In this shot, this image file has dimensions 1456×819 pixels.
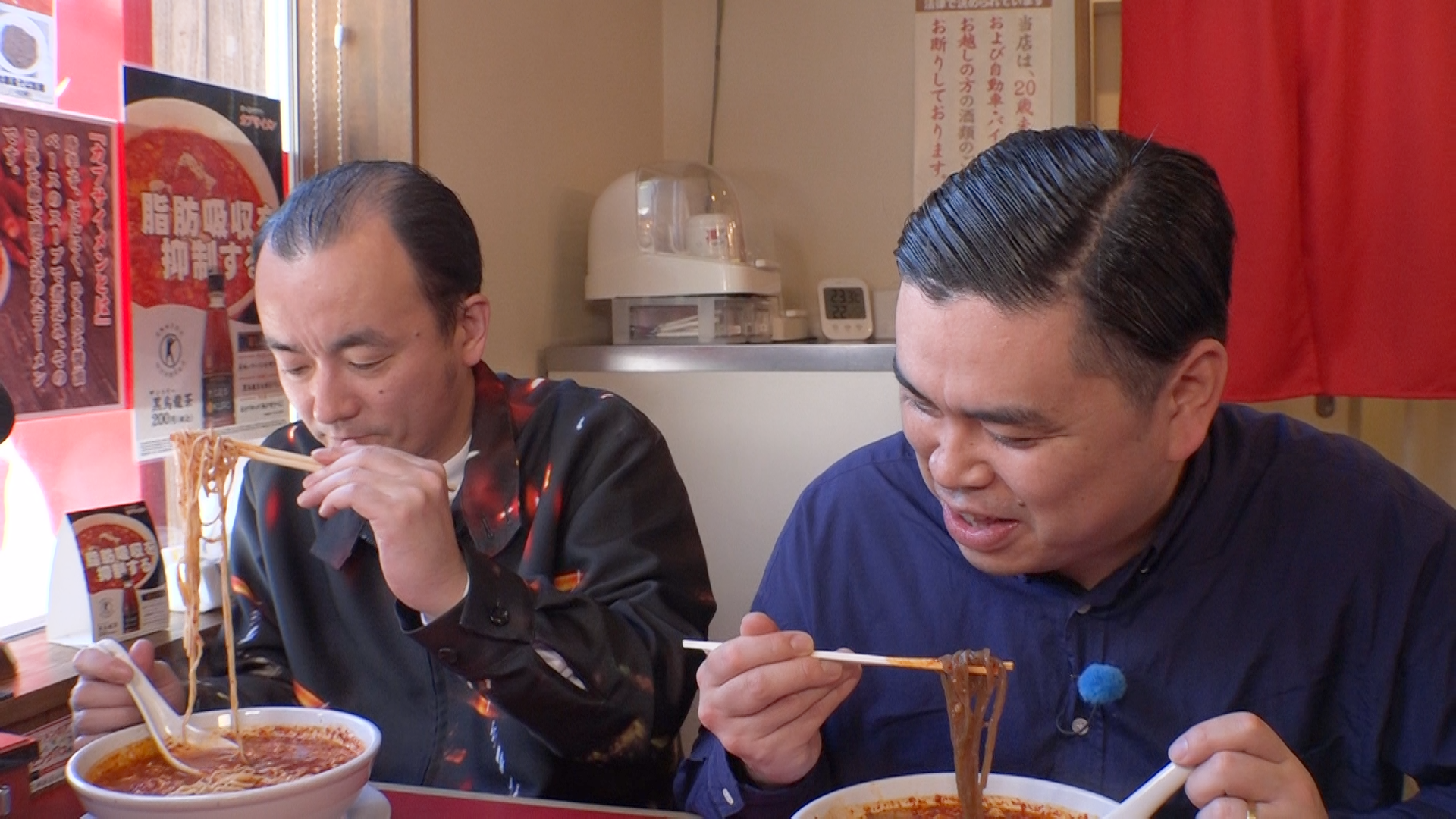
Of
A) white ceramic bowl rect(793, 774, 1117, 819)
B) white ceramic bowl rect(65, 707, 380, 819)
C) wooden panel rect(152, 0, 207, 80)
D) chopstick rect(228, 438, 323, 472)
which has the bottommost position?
white ceramic bowl rect(793, 774, 1117, 819)

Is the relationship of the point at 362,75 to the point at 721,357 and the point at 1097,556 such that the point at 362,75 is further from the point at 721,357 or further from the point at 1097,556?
the point at 1097,556

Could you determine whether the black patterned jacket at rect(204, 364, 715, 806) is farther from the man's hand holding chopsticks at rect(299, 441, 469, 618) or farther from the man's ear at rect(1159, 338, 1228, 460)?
the man's ear at rect(1159, 338, 1228, 460)

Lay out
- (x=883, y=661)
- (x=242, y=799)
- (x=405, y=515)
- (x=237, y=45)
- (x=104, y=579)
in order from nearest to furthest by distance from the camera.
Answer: (x=242, y=799) → (x=883, y=661) → (x=405, y=515) → (x=104, y=579) → (x=237, y=45)

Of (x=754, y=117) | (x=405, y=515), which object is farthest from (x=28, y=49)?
(x=754, y=117)

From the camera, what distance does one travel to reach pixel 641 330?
10.2 ft

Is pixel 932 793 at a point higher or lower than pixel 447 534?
lower

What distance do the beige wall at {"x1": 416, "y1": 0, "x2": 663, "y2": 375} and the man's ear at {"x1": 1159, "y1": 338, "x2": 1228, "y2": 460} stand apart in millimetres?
1636

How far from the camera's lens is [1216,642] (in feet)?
4.51

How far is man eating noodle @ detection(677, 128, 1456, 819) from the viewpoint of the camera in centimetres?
119

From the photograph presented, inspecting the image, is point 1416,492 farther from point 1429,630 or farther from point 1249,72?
point 1249,72

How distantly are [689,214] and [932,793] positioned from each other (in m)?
2.18

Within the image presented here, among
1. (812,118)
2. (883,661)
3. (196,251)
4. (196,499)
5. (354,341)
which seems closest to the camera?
(883,661)

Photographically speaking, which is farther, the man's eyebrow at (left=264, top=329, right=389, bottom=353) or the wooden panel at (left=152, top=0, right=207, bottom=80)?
the wooden panel at (left=152, top=0, right=207, bottom=80)

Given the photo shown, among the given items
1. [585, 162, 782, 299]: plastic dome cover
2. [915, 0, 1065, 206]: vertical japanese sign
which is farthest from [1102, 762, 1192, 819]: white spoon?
[915, 0, 1065, 206]: vertical japanese sign
